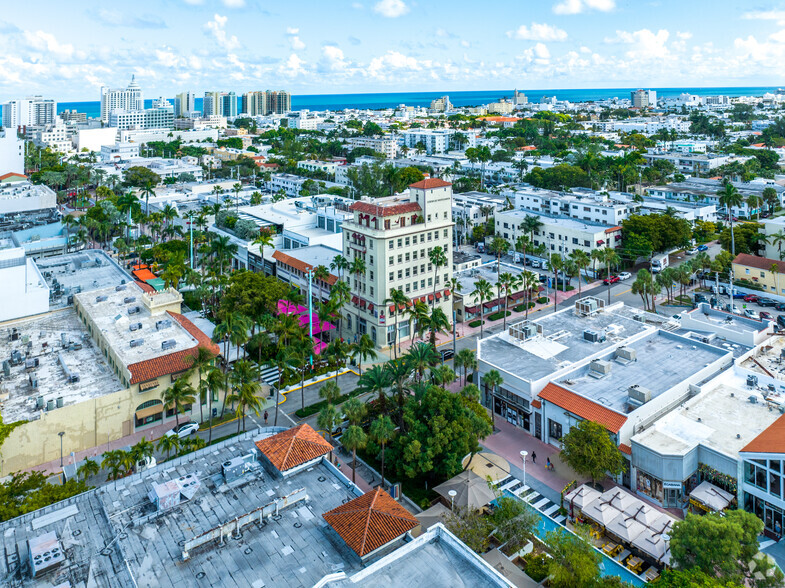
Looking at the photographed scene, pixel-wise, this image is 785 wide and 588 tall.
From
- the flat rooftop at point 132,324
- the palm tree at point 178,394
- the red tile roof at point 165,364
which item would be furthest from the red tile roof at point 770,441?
the flat rooftop at point 132,324

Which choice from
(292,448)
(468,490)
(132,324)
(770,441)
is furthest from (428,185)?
(770,441)

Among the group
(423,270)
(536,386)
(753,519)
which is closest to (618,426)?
(536,386)

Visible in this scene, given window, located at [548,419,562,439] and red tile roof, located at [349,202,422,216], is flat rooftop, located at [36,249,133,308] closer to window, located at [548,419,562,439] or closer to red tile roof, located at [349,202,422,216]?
red tile roof, located at [349,202,422,216]

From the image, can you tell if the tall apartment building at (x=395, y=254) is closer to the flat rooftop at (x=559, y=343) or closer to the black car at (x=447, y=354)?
the black car at (x=447, y=354)

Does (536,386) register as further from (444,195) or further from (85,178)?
(85,178)

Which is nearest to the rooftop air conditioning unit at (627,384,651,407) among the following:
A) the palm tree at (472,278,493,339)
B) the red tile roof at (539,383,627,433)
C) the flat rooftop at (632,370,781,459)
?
the flat rooftop at (632,370,781,459)
